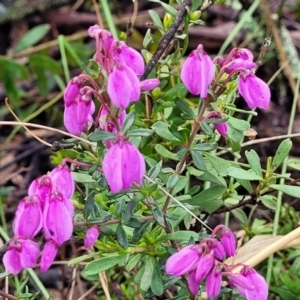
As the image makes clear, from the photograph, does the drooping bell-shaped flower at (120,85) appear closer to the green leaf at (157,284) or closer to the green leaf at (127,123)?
the green leaf at (127,123)

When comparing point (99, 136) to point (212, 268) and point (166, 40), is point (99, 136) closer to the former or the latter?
point (212, 268)

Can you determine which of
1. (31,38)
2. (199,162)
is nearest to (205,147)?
(199,162)

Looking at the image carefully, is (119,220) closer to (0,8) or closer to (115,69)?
(115,69)

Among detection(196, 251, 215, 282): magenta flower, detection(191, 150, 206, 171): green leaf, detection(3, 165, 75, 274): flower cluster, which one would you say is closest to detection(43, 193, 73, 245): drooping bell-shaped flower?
detection(3, 165, 75, 274): flower cluster

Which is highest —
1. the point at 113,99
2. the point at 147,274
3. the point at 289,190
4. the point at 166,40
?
the point at 113,99

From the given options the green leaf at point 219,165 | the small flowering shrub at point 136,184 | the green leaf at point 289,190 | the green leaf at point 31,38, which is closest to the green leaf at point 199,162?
the small flowering shrub at point 136,184

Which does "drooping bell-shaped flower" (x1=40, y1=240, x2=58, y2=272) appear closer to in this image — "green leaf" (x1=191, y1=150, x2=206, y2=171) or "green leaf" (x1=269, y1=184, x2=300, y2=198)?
"green leaf" (x1=191, y1=150, x2=206, y2=171)

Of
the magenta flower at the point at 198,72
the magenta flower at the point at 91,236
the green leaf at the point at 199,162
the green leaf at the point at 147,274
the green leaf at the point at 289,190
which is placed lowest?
the green leaf at the point at 147,274
